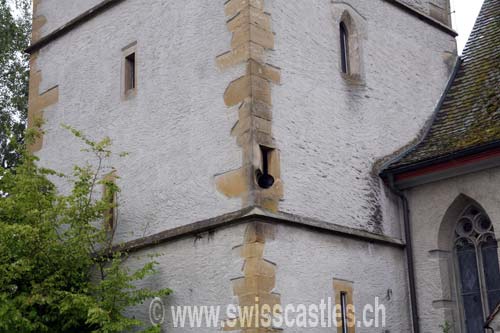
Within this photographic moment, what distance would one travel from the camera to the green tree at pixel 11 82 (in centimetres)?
1866

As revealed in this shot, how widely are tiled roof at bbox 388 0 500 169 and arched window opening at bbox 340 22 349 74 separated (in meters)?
1.51

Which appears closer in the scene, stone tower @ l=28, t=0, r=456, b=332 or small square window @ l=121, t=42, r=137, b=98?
stone tower @ l=28, t=0, r=456, b=332

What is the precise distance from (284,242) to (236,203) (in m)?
0.71

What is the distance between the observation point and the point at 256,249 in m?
8.99

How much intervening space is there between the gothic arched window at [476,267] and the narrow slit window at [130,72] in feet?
16.2

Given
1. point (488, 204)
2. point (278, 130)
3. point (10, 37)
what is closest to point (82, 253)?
point (278, 130)

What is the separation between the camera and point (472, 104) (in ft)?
38.5

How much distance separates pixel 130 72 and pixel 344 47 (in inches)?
121

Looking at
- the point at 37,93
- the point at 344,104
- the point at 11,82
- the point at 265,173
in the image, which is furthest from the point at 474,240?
the point at 11,82

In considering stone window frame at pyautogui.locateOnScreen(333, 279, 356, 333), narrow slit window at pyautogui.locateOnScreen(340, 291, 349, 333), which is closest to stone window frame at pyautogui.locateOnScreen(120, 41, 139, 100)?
stone window frame at pyautogui.locateOnScreen(333, 279, 356, 333)

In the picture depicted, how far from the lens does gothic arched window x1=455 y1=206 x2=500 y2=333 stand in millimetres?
10523

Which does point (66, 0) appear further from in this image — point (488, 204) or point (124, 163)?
point (488, 204)

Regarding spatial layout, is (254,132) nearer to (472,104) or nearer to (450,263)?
(450,263)

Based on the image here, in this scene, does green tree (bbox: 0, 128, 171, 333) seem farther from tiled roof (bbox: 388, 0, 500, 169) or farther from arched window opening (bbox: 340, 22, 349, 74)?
tiled roof (bbox: 388, 0, 500, 169)
